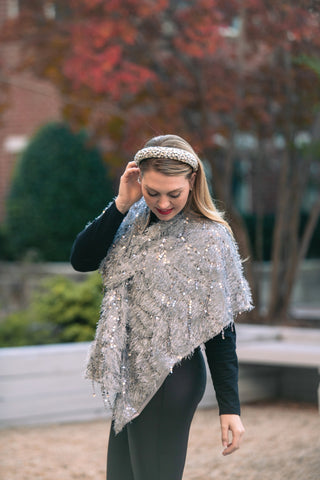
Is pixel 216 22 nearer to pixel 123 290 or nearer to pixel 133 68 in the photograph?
pixel 133 68

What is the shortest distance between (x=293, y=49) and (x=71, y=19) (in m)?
2.49

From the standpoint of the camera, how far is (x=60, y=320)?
22.0 ft

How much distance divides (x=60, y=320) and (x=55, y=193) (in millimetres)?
5217

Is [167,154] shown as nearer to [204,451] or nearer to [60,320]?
[204,451]

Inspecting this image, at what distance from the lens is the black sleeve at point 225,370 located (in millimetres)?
2441

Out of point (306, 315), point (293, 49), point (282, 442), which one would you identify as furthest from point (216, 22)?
point (282, 442)

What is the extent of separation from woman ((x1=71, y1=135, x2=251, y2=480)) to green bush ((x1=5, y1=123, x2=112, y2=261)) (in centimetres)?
913

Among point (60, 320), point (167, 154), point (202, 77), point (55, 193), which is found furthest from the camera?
point (55, 193)

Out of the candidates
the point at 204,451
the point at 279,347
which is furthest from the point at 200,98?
the point at 204,451

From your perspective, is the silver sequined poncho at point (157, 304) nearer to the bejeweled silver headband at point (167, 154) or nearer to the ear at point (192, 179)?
the ear at point (192, 179)

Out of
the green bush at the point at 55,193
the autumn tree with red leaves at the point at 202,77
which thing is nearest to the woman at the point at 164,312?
the autumn tree with red leaves at the point at 202,77

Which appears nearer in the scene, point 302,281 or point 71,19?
point 71,19

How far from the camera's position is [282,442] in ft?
17.3

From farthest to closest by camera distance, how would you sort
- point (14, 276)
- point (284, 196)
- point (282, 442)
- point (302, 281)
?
point (302, 281) → point (14, 276) → point (284, 196) → point (282, 442)
